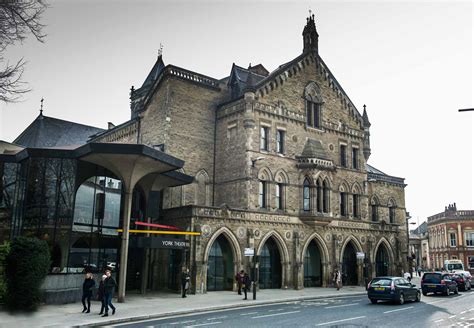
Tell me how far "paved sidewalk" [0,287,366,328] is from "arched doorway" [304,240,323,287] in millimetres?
5075

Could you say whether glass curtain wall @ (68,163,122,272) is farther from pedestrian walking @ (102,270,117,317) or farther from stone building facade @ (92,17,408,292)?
pedestrian walking @ (102,270,117,317)

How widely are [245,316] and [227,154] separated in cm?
1770

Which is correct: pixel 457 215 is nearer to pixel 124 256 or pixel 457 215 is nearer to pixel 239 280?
pixel 239 280

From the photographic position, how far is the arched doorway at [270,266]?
32.9 meters

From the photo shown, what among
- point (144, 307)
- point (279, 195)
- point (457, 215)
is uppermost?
point (457, 215)

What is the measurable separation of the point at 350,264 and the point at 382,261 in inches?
166

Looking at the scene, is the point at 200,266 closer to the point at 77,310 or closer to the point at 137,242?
the point at 137,242

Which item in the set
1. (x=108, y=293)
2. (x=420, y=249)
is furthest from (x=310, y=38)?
(x=420, y=249)

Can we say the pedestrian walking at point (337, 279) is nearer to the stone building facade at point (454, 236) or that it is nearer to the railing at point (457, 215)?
the stone building facade at point (454, 236)

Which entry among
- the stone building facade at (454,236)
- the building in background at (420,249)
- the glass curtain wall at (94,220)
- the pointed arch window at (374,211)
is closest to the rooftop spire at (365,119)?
the pointed arch window at (374,211)

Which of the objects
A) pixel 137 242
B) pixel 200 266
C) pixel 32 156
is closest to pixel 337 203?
pixel 200 266

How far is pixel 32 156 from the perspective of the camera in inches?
954

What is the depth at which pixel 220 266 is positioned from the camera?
30703mm

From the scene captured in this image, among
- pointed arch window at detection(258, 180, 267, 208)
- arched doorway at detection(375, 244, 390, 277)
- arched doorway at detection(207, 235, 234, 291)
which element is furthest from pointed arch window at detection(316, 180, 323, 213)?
arched doorway at detection(375, 244, 390, 277)
